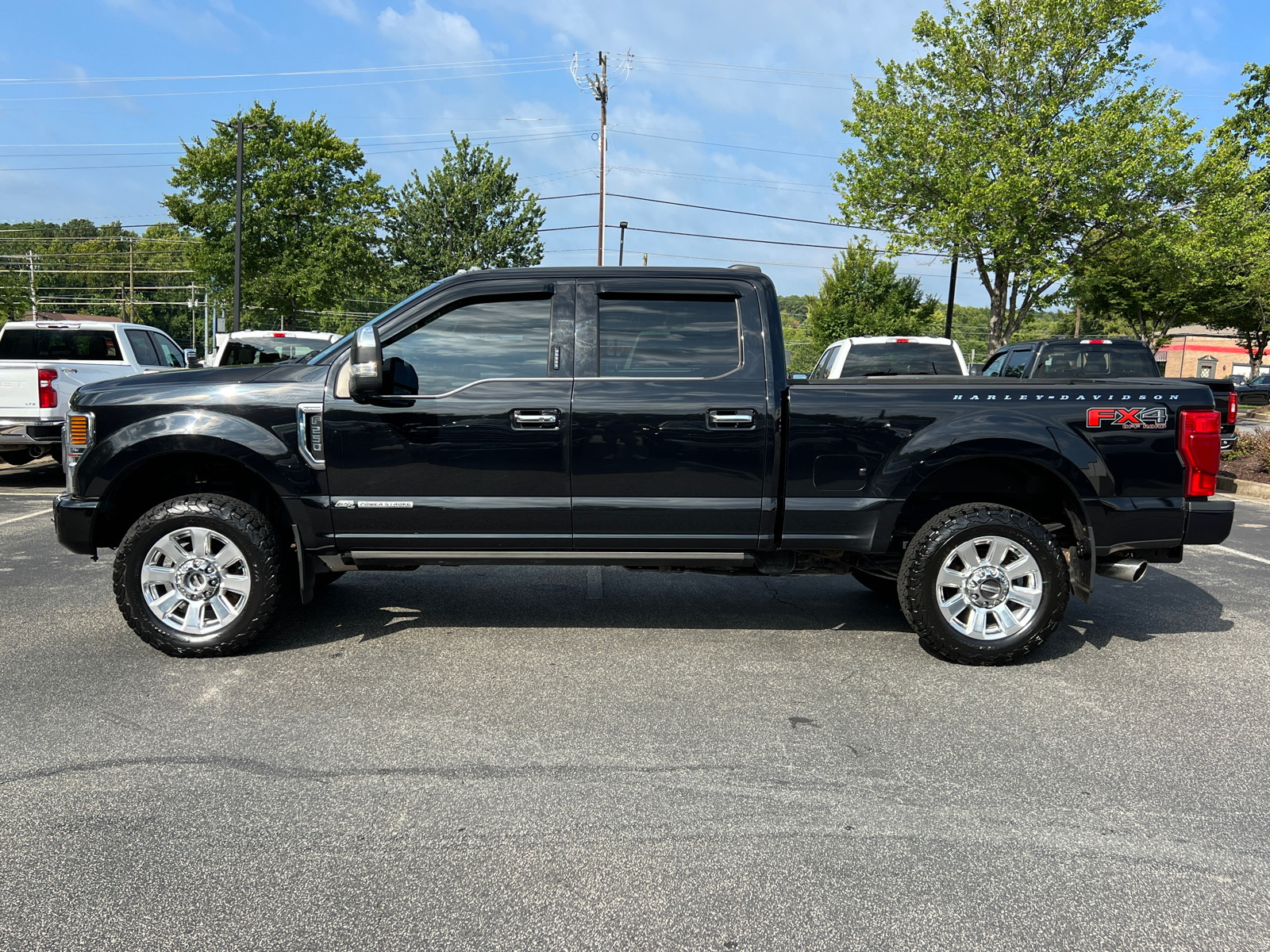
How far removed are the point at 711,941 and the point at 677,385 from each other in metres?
2.87

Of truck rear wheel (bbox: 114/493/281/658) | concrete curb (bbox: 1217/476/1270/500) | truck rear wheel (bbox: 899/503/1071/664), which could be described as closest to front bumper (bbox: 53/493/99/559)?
truck rear wheel (bbox: 114/493/281/658)

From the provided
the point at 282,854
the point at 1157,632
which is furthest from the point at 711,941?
Answer: the point at 1157,632

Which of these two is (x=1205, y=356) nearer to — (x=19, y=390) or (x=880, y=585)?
(x=880, y=585)

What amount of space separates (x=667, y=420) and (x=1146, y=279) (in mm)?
31295

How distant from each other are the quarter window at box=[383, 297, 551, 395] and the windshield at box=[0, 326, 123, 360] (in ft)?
28.9

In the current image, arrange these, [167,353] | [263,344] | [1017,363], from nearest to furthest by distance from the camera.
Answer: [1017,363] → [263,344] → [167,353]

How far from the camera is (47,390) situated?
10352 mm

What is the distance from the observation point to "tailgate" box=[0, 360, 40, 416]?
1030cm

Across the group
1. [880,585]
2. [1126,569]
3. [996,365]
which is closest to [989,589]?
[1126,569]

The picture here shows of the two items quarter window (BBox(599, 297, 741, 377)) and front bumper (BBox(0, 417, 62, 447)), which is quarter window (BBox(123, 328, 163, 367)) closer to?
front bumper (BBox(0, 417, 62, 447))

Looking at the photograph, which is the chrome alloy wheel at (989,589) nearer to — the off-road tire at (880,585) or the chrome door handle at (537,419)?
the off-road tire at (880,585)

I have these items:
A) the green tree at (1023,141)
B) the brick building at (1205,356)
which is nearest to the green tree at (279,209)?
the green tree at (1023,141)

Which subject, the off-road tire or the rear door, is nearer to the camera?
the rear door

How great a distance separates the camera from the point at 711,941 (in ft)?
8.04
